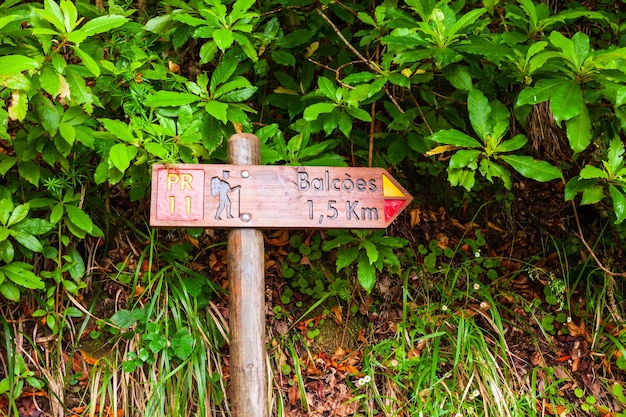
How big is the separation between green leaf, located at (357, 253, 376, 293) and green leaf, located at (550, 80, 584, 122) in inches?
37.2

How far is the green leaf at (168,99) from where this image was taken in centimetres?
197

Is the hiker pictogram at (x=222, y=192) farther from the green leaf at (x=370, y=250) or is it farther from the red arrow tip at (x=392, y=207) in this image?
the green leaf at (x=370, y=250)

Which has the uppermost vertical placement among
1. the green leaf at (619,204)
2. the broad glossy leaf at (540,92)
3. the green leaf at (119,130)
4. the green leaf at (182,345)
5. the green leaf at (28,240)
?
the broad glossy leaf at (540,92)

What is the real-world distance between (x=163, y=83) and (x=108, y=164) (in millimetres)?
531

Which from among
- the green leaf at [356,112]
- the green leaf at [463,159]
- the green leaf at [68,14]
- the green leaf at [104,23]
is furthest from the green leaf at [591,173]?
the green leaf at [68,14]

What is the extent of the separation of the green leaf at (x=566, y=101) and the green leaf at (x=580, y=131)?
0.05 m

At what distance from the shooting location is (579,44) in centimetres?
180

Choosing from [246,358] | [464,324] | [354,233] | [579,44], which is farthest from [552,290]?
[246,358]

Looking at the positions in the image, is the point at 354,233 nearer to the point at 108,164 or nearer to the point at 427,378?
the point at 427,378

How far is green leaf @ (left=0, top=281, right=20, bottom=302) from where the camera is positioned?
213cm

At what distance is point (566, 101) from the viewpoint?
1763mm

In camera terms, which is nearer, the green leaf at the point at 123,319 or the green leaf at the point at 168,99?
the green leaf at the point at 168,99

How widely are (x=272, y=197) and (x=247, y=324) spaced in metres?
0.42

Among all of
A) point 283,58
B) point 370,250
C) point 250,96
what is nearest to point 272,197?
point 250,96
